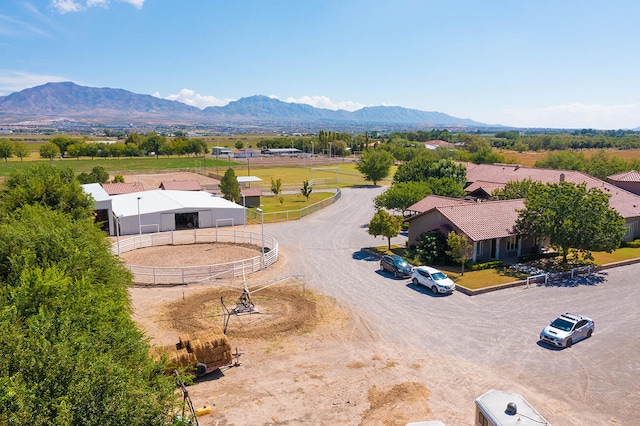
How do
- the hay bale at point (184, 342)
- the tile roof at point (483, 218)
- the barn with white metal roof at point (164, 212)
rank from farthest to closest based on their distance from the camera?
the barn with white metal roof at point (164, 212), the tile roof at point (483, 218), the hay bale at point (184, 342)

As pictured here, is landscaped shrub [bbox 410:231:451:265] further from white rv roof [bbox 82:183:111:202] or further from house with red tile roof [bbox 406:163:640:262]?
white rv roof [bbox 82:183:111:202]

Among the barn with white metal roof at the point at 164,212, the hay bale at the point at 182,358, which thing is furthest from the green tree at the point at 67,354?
the barn with white metal roof at the point at 164,212

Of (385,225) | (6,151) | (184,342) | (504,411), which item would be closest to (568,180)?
(385,225)

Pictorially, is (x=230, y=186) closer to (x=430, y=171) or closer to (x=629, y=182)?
(x=430, y=171)

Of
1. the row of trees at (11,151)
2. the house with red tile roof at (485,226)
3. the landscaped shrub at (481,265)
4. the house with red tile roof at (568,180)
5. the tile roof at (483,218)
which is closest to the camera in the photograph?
the landscaped shrub at (481,265)

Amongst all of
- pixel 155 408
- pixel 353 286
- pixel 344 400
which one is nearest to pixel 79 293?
pixel 155 408

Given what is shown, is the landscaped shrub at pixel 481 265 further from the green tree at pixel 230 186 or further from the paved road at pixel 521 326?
the green tree at pixel 230 186

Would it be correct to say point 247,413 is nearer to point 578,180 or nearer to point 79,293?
point 79,293

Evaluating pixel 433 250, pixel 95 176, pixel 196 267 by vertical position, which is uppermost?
pixel 95 176
